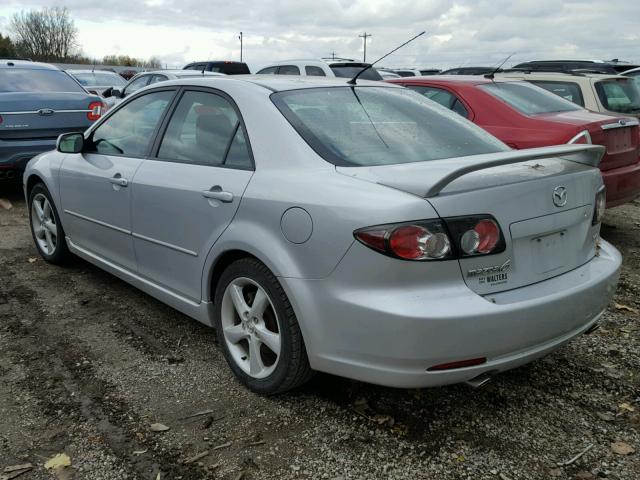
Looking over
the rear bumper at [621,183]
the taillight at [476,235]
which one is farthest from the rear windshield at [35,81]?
the taillight at [476,235]

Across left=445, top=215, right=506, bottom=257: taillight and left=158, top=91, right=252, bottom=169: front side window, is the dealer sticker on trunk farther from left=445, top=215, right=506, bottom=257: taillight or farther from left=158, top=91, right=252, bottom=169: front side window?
left=158, top=91, right=252, bottom=169: front side window

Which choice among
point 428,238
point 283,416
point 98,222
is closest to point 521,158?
point 428,238

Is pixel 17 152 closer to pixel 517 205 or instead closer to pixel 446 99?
pixel 446 99

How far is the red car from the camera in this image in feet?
18.4

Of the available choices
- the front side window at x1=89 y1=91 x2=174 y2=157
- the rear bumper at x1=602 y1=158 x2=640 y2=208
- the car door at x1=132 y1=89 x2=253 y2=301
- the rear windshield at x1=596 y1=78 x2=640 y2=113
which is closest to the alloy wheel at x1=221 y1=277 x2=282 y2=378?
the car door at x1=132 y1=89 x2=253 y2=301

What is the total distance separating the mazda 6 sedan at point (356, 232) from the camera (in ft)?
8.04

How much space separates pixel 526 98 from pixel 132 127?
4040mm

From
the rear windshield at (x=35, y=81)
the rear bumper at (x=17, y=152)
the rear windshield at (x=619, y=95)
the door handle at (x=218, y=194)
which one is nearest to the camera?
the door handle at (x=218, y=194)

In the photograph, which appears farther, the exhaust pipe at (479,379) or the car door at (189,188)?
the car door at (189,188)

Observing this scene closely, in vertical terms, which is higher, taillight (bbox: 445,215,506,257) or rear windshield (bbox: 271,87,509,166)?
rear windshield (bbox: 271,87,509,166)

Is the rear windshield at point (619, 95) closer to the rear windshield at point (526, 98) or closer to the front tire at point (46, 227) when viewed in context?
the rear windshield at point (526, 98)

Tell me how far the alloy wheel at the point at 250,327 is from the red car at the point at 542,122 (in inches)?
139

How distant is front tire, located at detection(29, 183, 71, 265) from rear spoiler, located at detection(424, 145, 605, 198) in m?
3.50

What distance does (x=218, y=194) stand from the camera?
3158 millimetres
